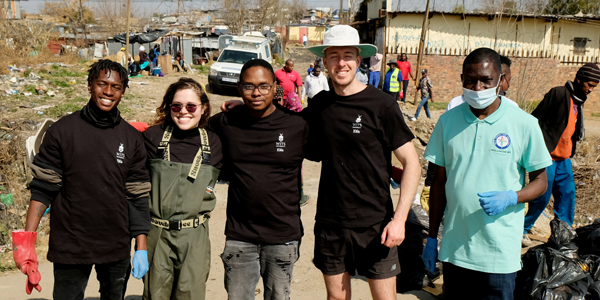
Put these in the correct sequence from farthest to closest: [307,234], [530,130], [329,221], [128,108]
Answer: [128,108] → [307,234] → [329,221] → [530,130]

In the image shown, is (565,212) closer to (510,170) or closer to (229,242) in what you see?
(510,170)

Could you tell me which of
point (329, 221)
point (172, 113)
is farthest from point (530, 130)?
point (172, 113)

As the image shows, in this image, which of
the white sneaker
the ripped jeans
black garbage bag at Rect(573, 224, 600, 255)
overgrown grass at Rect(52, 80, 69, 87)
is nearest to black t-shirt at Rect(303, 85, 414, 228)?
the ripped jeans

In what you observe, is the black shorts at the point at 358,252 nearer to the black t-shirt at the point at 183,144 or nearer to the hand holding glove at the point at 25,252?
the black t-shirt at the point at 183,144

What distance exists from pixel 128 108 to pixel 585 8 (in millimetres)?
29123

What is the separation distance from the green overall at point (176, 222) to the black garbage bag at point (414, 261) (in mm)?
2142

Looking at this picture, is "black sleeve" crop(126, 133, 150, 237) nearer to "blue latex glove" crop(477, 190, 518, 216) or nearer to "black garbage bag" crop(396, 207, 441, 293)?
"blue latex glove" crop(477, 190, 518, 216)

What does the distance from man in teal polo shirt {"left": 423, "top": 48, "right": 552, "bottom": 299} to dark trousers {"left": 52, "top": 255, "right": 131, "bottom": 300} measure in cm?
195

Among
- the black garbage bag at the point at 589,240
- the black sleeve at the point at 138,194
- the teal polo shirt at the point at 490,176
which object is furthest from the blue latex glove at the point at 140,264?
the black garbage bag at the point at 589,240

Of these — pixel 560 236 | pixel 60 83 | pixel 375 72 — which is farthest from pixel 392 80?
pixel 560 236

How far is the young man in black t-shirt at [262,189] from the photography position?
9.02 ft

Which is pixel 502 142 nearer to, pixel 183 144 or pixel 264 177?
pixel 264 177

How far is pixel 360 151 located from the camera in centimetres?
270

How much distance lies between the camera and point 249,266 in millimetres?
2803
